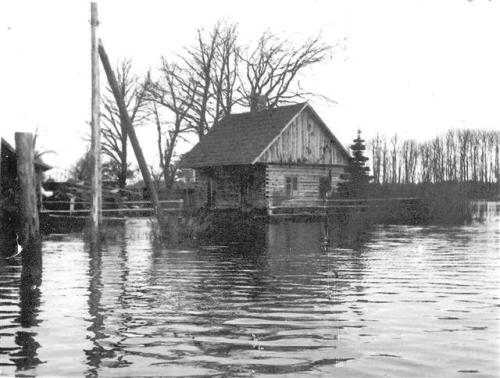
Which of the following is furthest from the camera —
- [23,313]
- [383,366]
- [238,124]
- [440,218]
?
[238,124]

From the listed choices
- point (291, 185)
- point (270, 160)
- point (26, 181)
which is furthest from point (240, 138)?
point (26, 181)

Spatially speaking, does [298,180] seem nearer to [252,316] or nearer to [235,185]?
[235,185]

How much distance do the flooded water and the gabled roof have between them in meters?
21.1

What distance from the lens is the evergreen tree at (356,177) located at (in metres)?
39.2

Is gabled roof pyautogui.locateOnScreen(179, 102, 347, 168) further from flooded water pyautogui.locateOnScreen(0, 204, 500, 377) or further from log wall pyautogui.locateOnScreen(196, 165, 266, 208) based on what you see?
flooded water pyautogui.locateOnScreen(0, 204, 500, 377)

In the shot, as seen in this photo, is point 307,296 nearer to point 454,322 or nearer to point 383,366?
point 454,322

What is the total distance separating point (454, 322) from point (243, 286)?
3666 mm

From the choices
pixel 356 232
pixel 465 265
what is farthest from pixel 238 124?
pixel 465 265

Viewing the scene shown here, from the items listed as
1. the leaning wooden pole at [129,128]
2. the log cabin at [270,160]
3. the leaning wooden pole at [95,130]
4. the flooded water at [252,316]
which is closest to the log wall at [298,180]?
the log cabin at [270,160]

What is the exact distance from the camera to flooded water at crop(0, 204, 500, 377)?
227 inches

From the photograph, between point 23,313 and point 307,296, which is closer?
point 23,313

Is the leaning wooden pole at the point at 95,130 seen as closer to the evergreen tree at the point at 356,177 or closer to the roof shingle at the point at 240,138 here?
the roof shingle at the point at 240,138

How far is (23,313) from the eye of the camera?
8.16 meters

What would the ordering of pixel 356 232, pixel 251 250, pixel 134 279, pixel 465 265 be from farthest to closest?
pixel 356 232
pixel 251 250
pixel 465 265
pixel 134 279
